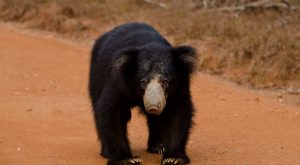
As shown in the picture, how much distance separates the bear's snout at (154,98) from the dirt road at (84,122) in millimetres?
963

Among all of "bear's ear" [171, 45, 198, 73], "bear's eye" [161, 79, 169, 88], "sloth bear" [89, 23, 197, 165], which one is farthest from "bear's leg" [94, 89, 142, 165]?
"bear's ear" [171, 45, 198, 73]

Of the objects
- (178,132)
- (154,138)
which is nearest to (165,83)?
(178,132)

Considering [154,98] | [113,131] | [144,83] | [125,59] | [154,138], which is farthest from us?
[154,138]

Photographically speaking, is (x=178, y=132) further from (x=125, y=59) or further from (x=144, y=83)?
(x=125, y=59)

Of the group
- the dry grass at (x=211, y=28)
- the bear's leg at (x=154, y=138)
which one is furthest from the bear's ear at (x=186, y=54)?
the dry grass at (x=211, y=28)

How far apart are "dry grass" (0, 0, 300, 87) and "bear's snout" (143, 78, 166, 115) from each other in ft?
16.9

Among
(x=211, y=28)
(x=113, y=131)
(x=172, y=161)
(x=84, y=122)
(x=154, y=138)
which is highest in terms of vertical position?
(x=113, y=131)

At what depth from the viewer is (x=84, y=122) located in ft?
29.3

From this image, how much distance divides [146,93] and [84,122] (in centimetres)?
289

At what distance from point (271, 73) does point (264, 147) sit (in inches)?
150

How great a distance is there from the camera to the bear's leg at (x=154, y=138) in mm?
7266

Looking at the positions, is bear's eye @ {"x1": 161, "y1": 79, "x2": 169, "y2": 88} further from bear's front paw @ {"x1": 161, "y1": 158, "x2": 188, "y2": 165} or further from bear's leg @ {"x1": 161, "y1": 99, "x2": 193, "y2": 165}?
bear's front paw @ {"x1": 161, "y1": 158, "x2": 188, "y2": 165}

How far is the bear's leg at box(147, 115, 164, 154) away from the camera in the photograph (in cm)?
727

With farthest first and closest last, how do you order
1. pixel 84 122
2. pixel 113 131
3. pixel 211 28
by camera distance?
1. pixel 211 28
2. pixel 84 122
3. pixel 113 131
